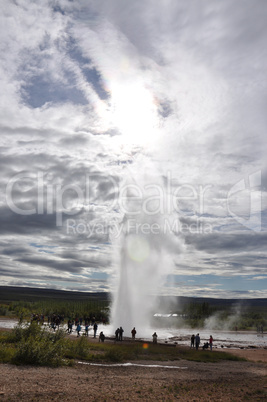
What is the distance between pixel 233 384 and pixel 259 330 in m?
56.7

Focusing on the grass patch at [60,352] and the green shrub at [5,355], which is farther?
the grass patch at [60,352]

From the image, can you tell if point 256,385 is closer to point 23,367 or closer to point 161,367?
point 161,367

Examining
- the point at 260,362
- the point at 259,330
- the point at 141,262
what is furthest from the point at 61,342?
the point at 259,330

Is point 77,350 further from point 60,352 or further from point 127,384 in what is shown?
point 127,384

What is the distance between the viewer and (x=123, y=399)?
13.1m

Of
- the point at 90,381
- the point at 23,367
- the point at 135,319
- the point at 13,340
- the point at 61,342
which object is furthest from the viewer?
the point at 135,319

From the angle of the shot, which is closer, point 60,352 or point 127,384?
point 127,384

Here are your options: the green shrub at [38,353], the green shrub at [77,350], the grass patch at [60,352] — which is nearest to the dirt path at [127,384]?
the green shrub at [38,353]

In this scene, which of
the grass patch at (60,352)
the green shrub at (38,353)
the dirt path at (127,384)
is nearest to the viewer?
the dirt path at (127,384)

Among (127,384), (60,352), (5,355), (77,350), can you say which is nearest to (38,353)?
(5,355)

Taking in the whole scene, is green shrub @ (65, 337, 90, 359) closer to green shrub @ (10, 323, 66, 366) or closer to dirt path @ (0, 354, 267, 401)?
green shrub @ (10, 323, 66, 366)

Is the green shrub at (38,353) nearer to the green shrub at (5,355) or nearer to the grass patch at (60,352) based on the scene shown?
the grass patch at (60,352)

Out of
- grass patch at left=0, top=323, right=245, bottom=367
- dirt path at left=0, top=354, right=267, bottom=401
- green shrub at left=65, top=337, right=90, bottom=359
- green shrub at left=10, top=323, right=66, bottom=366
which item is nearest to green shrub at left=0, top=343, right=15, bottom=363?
grass patch at left=0, top=323, right=245, bottom=367

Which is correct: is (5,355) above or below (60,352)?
above
